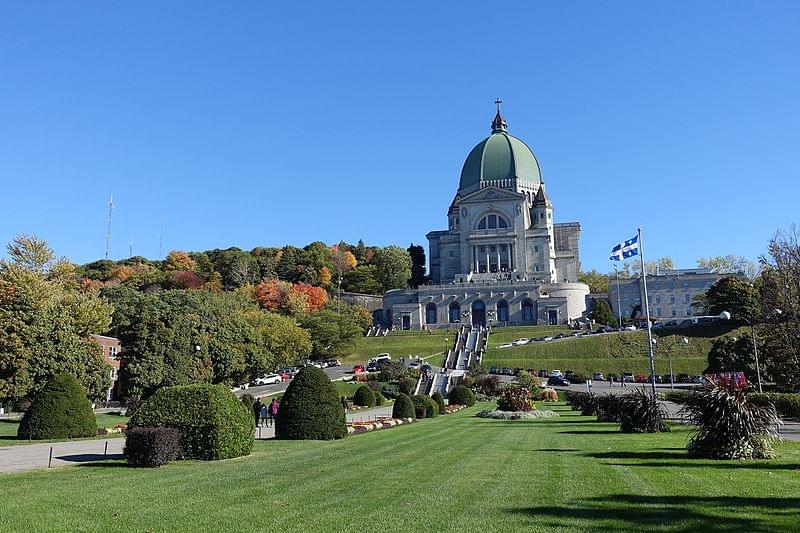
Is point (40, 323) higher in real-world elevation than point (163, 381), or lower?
higher

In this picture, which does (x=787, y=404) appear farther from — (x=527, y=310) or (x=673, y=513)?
(x=527, y=310)

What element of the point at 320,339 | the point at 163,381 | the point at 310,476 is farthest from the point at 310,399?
the point at 320,339

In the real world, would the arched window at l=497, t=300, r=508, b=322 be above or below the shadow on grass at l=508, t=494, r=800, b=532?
above

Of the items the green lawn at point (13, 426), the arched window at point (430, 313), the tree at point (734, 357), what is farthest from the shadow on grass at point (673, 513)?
the arched window at point (430, 313)

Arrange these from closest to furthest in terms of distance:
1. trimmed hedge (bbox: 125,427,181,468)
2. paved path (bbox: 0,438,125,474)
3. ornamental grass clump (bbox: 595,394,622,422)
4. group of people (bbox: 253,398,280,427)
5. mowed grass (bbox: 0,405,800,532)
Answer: mowed grass (bbox: 0,405,800,532), trimmed hedge (bbox: 125,427,181,468), paved path (bbox: 0,438,125,474), ornamental grass clump (bbox: 595,394,622,422), group of people (bbox: 253,398,280,427)

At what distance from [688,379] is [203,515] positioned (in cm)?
6711

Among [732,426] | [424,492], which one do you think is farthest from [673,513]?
Answer: [732,426]

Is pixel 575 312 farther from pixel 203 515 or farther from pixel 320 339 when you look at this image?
pixel 203 515

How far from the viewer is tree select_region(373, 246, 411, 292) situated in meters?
140

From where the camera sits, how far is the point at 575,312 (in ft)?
370

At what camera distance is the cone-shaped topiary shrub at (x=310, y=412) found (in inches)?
968

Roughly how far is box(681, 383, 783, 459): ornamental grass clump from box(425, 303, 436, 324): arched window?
321ft

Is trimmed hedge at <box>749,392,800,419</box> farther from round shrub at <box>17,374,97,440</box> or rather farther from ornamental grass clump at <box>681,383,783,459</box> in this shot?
round shrub at <box>17,374,97,440</box>

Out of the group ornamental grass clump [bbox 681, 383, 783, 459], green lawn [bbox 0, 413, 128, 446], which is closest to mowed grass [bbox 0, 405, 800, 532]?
ornamental grass clump [bbox 681, 383, 783, 459]
